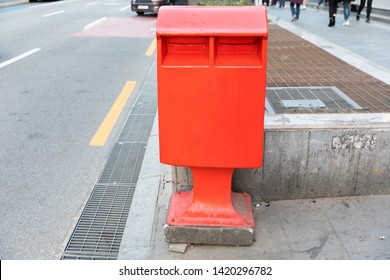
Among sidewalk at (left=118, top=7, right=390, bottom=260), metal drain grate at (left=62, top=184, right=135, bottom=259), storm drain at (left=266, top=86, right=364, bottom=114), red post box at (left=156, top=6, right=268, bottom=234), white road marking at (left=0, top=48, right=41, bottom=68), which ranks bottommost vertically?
metal drain grate at (left=62, top=184, right=135, bottom=259)

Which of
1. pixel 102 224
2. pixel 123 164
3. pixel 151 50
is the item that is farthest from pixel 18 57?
pixel 102 224

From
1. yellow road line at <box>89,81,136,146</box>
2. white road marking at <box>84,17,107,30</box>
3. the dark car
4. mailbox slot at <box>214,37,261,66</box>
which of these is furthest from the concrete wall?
the dark car

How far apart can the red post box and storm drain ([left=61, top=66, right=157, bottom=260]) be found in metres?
0.92

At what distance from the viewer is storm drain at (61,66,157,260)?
3385 millimetres

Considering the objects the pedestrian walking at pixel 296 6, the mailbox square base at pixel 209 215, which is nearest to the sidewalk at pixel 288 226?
the mailbox square base at pixel 209 215

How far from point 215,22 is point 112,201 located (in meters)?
2.09

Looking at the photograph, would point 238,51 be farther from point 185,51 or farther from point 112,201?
point 112,201

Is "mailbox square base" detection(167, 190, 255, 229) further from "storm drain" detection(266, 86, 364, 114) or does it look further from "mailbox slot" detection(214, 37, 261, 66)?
"storm drain" detection(266, 86, 364, 114)

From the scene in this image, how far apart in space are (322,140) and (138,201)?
5.61 ft

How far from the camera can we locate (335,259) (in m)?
3.07

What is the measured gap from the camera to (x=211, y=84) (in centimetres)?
283

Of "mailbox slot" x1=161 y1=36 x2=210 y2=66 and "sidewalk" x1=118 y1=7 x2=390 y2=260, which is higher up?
"mailbox slot" x1=161 y1=36 x2=210 y2=66

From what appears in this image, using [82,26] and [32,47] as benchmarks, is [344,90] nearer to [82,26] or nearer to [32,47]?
[32,47]

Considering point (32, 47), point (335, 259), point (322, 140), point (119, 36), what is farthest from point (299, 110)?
point (119, 36)
